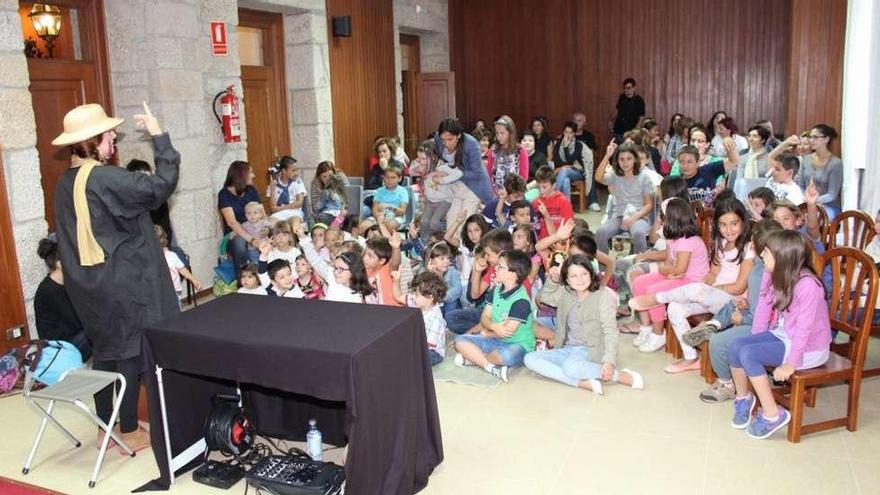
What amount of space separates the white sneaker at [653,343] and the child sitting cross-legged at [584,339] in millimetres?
549

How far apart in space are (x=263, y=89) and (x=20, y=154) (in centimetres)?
344

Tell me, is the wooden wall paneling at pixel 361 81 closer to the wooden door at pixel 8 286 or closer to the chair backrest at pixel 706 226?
the wooden door at pixel 8 286

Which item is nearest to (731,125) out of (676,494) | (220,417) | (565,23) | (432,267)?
(565,23)

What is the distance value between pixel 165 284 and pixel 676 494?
247 cm

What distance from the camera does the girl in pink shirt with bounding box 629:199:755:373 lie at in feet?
13.7

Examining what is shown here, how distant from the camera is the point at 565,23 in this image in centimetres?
1177

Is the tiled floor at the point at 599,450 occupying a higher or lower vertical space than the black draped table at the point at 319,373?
lower

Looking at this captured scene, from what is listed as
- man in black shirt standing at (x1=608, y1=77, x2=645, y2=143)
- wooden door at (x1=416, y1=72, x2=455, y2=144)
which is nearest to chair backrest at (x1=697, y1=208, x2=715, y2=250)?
wooden door at (x1=416, y1=72, x2=455, y2=144)

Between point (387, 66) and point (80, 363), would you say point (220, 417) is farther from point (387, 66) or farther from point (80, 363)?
point (387, 66)

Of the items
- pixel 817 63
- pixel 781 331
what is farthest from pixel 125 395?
pixel 817 63

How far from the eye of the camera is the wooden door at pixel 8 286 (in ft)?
15.1

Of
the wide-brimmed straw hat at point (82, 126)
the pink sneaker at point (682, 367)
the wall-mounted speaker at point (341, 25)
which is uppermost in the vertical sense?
the wall-mounted speaker at point (341, 25)

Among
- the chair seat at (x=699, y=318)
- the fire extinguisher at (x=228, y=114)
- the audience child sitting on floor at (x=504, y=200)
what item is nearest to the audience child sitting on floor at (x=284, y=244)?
the fire extinguisher at (x=228, y=114)

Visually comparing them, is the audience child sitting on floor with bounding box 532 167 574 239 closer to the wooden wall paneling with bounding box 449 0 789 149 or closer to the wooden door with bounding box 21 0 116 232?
the wooden door with bounding box 21 0 116 232
